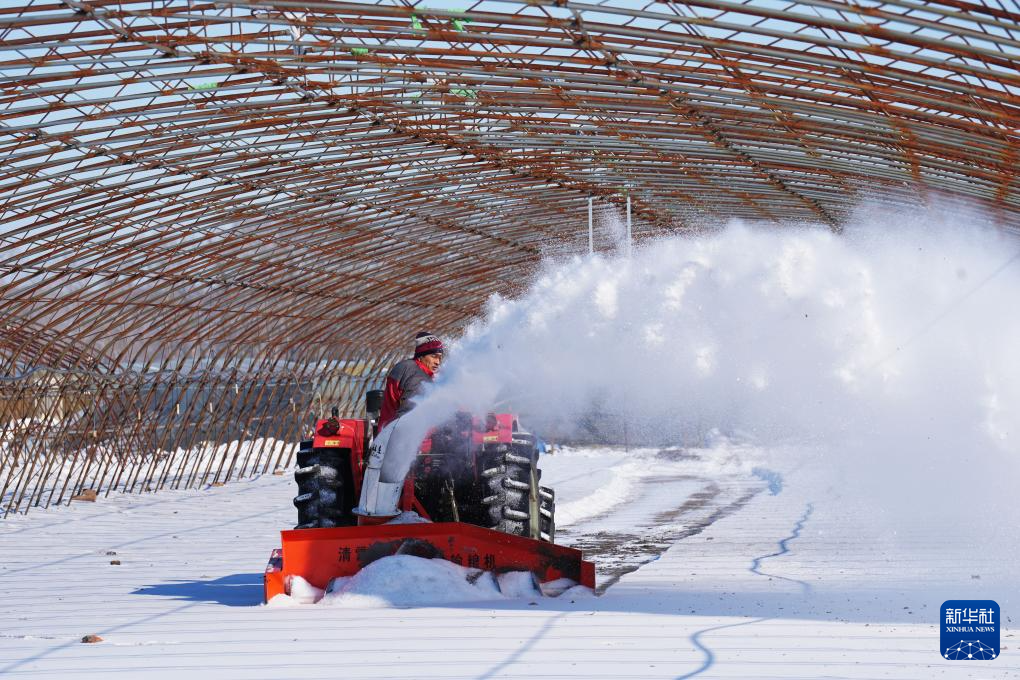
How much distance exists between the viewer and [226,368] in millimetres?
35844

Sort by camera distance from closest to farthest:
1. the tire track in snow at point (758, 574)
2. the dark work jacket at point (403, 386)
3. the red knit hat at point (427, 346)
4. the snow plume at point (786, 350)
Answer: the tire track in snow at point (758, 574) < the dark work jacket at point (403, 386) < the red knit hat at point (427, 346) < the snow plume at point (786, 350)

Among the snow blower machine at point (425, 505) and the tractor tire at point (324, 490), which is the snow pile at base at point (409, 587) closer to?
the snow blower machine at point (425, 505)

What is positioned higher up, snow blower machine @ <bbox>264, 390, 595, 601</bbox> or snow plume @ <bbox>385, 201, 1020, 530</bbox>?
snow plume @ <bbox>385, 201, 1020, 530</bbox>

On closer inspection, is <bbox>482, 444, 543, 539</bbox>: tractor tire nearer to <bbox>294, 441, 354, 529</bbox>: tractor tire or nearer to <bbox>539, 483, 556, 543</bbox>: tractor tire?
<bbox>294, 441, 354, 529</bbox>: tractor tire

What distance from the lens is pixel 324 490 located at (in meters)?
12.8

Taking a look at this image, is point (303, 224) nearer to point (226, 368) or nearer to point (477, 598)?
point (226, 368)

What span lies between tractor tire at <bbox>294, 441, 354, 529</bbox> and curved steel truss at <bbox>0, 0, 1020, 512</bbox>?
6.48 meters

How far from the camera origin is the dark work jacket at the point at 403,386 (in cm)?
1083

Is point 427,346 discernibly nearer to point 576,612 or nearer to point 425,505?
point 425,505

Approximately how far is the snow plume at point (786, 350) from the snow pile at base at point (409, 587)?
1.71 m

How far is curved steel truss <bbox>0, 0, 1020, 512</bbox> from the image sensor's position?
55.6 ft

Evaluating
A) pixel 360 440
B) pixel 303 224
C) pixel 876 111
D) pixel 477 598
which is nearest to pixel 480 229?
pixel 303 224

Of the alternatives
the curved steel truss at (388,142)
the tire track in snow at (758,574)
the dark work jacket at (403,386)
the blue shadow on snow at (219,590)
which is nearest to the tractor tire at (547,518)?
the tire track in snow at (758,574)

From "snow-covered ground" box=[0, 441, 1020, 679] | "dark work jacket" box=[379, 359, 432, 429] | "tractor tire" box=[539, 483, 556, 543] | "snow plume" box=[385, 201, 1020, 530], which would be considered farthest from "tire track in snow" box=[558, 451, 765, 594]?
"dark work jacket" box=[379, 359, 432, 429]
